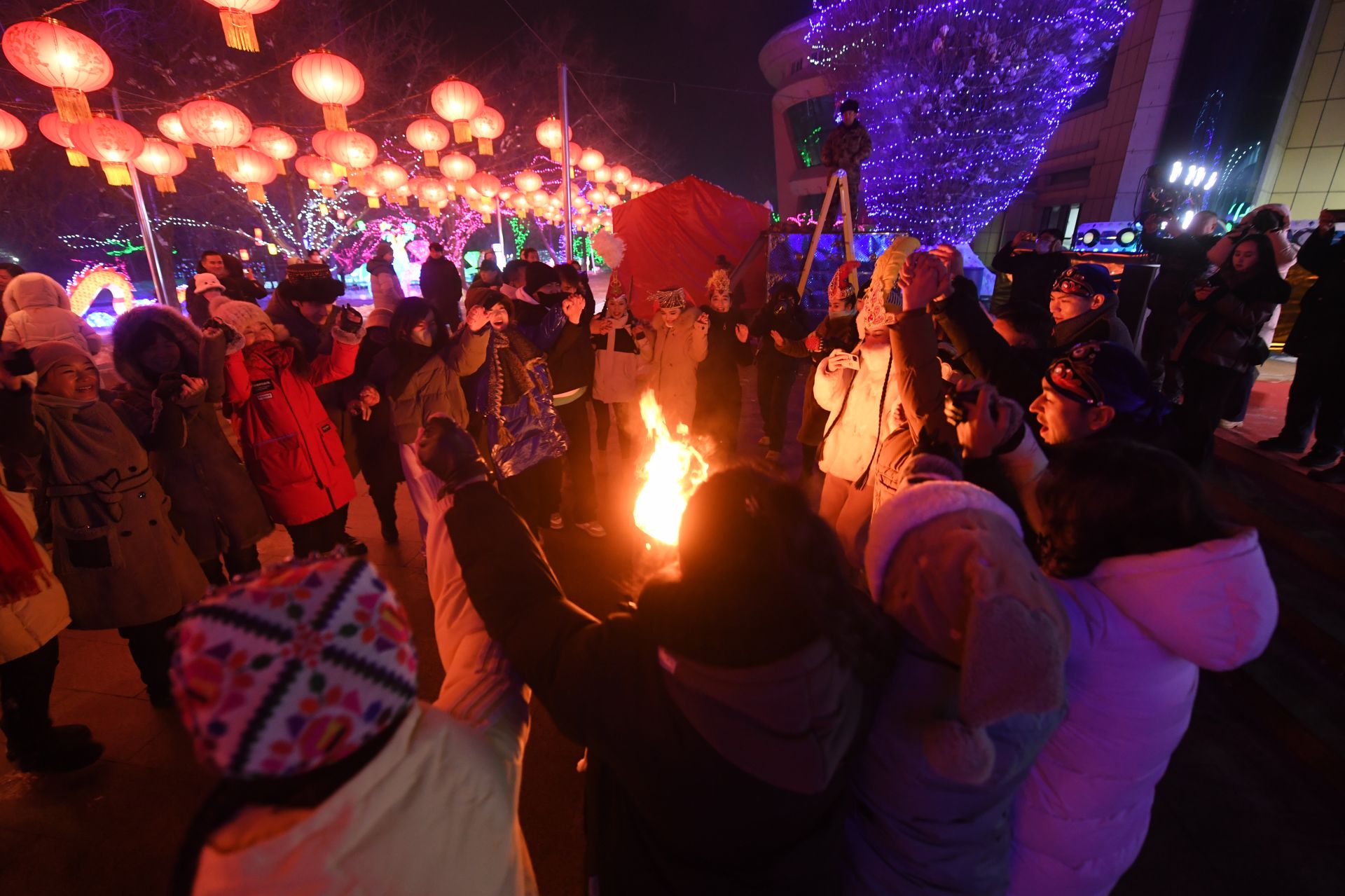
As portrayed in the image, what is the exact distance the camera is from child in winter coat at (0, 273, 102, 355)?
14.9 ft

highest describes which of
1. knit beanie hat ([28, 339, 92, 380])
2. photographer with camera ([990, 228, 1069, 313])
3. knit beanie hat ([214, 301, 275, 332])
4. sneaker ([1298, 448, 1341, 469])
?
photographer with camera ([990, 228, 1069, 313])

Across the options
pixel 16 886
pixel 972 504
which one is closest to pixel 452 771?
pixel 972 504

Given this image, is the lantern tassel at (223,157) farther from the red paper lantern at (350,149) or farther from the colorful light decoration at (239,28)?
the colorful light decoration at (239,28)

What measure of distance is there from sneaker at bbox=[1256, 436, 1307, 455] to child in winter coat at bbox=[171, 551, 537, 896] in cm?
732

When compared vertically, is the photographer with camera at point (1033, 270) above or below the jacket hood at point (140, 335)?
above

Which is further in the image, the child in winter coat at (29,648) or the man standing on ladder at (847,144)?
the man standing on ladder at (847,144)

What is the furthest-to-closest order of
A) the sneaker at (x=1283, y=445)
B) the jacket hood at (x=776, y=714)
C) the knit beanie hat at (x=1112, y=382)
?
the sneaker at (x=1283, y=445), the knit beanie hat at (x=1112, y=382), the jacket hood at (x=776, y=714)

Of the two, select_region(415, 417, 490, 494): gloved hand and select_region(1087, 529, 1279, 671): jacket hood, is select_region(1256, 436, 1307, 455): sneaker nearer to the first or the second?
select_region(1087, 529, 1279, 671): jacket hood

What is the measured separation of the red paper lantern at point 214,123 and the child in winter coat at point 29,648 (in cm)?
965

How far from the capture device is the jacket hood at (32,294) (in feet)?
15.3

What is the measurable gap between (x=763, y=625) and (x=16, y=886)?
387 centimetres

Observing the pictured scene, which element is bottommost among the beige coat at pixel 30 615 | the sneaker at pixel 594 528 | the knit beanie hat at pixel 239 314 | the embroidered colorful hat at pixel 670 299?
the sneaker at pixel 594 528

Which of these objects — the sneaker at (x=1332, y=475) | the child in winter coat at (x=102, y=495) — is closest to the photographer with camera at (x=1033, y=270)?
the sneaker at (x=1332, y=475)

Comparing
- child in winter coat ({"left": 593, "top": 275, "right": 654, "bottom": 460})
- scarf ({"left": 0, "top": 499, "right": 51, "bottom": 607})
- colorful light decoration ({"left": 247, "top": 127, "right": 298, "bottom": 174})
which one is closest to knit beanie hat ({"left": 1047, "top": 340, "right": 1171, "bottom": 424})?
child in winter coat ({"left": 593, "top": 275, "right": 654, "bottom": 460})
